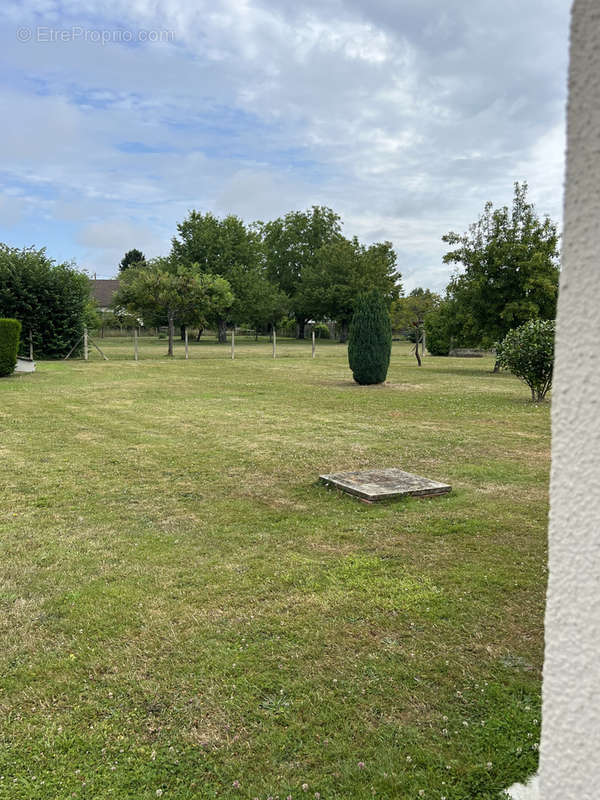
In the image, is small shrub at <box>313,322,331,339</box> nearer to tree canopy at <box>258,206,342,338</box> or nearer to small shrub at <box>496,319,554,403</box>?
tree canopy at <box>258,206,342,338</box>

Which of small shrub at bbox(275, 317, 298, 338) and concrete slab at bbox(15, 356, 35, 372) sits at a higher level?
small shrub at bbox(275, 317, 298, 338)

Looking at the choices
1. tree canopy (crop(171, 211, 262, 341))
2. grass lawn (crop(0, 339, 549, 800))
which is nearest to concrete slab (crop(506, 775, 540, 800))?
grass lawn (crop(0, 339, 549, 800))

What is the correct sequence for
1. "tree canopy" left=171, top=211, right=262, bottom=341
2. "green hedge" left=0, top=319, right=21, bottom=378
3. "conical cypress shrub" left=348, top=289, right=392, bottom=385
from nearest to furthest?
"conical cypress shrub" left=348, top=289, right=392, bottom=385 < "green hedge" left=0, top=319, right=21, bottom=378 < "tree canopy" left=171, top=211, right=262, bottom=341

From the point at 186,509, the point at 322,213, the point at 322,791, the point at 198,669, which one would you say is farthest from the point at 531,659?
the point at 322,213

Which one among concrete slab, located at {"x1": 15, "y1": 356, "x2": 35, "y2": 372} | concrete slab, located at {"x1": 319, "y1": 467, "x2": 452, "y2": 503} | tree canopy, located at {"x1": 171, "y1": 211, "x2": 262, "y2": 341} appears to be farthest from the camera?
tree canopy, located at {"x1": 171, "y1": 211, "x2": 262, "y2": 341}

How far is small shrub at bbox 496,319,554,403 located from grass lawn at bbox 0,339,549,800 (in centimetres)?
513

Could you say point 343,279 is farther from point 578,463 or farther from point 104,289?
point 578,463

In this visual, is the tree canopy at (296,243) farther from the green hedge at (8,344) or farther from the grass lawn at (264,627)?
the grass lawn at (264,627)

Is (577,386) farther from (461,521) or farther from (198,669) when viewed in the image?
(461,521)

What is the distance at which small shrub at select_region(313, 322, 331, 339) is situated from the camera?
58688 mm

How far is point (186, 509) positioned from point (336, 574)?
1.92 m

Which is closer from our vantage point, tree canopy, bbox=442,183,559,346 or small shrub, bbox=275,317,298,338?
tree canopy, bbox=442,183,559,346

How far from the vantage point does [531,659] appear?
2.92m

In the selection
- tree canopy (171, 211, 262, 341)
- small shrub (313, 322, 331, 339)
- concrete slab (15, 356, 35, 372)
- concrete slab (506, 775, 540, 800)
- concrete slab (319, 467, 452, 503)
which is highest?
tree canopy (171, 211, 262, 341)
